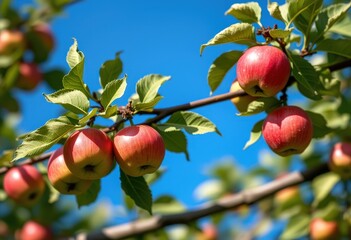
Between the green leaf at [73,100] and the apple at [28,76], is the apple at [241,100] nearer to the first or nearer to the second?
the green leaf at [73,100]

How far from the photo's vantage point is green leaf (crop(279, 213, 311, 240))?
8.23 ft

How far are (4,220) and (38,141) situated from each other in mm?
1985

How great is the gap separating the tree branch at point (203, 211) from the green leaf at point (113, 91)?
2.59ft

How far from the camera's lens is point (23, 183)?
1896 millimetres

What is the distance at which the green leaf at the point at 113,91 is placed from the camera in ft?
4.59

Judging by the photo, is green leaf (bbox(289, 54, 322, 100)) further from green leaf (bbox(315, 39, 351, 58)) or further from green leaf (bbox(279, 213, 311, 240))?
green leaf (bbox(279, 213, 311, 240))

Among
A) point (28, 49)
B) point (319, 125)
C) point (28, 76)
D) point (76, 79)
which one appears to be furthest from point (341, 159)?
point (28, 49)

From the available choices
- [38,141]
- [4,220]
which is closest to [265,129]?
[38,141]

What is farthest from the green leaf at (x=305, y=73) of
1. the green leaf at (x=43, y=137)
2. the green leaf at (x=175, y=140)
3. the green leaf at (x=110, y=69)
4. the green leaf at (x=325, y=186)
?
the green leaf at (x=325, y=186)

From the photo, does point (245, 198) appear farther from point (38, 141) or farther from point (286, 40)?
point (38, 141)

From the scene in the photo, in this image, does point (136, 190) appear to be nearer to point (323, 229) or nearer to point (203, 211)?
point (203, 211)

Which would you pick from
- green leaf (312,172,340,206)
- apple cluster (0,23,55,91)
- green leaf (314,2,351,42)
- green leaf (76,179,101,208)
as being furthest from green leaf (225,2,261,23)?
apple cluster (0,23,55,91)

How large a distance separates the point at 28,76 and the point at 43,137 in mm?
1877

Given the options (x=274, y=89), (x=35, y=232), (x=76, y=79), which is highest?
(x=76, y=79)
